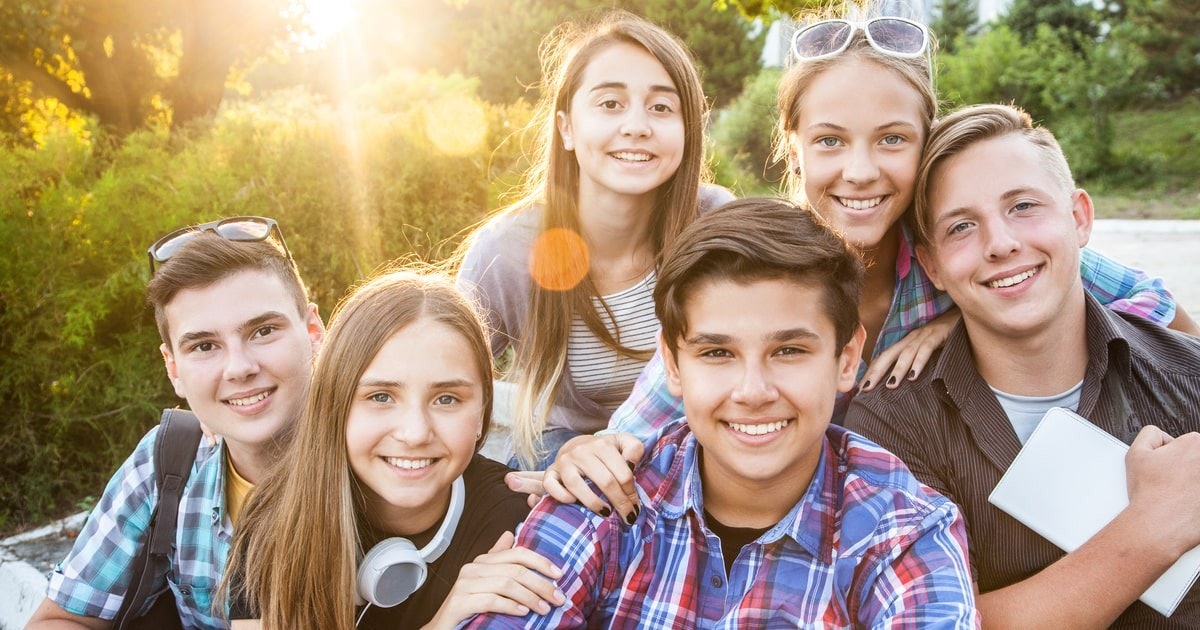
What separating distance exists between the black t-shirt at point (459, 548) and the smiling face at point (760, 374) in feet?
2.39

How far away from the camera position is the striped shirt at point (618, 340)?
12.2 feet

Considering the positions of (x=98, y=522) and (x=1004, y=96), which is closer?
(x=98, y=522)

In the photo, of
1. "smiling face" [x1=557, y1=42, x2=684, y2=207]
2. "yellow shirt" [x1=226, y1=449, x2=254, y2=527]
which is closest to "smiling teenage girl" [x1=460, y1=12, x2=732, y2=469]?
"smiling face" [x1=557, y1=42, x2=684, y2=207]

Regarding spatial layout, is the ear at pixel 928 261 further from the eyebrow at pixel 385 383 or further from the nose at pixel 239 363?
the nose at pixel 239 363

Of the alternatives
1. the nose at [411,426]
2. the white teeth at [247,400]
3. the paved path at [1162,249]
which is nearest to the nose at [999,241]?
the nose at [411,426]

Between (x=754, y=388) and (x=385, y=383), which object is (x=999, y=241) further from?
(x=385, y=383)

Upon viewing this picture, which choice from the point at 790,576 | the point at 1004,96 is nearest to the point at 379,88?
the point at 1004,96

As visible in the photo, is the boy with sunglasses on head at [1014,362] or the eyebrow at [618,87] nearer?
the boy with sunglasses on head at [1014,362]

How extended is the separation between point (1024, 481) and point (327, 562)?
6.61 feet

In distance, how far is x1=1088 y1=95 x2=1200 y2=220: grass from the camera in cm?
1462

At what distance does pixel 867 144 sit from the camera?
3.01 m

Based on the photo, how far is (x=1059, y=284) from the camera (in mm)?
2588

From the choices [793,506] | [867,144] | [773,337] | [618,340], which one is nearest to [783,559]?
[793,506]

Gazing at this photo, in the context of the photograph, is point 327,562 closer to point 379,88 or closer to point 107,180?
point 107,180
